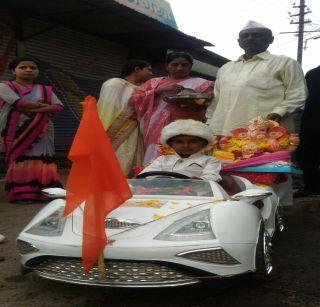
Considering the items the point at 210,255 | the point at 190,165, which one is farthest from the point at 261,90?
the point at 210,255

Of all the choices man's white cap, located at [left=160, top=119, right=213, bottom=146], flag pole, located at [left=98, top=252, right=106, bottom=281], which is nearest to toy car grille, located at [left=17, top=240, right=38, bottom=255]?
flag pole, located at [left=98, top=252, right=106, bottom=281]

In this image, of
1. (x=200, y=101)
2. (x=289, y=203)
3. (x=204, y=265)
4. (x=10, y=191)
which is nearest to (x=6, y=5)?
(x=10, y=191)

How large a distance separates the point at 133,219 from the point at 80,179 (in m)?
0.38

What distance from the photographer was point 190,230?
2.75m

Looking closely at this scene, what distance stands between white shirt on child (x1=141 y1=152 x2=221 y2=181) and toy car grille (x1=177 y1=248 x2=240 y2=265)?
1.09m

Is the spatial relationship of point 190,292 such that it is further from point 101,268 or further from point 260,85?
point 260,85

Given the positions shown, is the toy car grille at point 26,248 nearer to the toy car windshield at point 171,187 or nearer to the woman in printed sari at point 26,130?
the toy car windshield at point 171,187

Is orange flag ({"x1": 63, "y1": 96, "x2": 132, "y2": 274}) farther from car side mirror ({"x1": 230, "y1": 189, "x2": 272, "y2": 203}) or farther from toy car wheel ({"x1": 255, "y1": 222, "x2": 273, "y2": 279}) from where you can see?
toy car wheel ({"x1": 255, "y1": 222, "x2": 273, "y2": 279})

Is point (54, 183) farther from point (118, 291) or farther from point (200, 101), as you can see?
point (118, 291)

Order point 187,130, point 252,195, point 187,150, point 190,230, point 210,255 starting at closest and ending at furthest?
point 210,255, point 190,230, point 252,195, point 187,130, point 187,150

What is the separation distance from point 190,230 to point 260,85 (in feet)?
8.05

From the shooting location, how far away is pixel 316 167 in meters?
6.74

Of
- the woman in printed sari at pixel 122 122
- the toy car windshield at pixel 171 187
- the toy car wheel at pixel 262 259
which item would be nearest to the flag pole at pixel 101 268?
the toy car windshield at pixel 171 187

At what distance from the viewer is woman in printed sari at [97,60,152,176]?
530 centimetres
